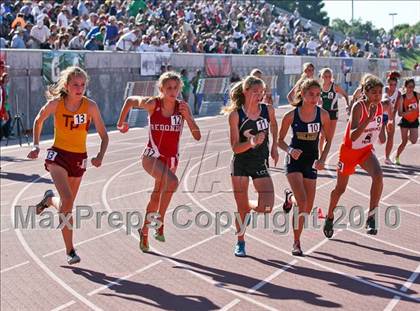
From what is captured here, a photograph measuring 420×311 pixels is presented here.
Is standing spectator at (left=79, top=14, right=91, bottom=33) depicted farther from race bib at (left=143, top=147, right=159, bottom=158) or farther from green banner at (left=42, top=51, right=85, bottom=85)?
race bib at (left=143, top=147, right=159, bottom=158)

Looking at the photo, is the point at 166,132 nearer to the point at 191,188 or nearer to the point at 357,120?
the point at 357,120

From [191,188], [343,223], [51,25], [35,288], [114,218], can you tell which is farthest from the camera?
[51,25]

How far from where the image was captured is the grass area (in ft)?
165

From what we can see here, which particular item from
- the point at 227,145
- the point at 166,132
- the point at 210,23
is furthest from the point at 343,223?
the point at 210,23

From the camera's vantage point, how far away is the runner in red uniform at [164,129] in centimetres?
871

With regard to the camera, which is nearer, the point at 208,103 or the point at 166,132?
the point at 166,132

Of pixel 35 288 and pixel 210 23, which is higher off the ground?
pixel 210 23

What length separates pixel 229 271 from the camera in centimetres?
1188

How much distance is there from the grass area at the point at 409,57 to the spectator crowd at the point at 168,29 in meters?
0.71

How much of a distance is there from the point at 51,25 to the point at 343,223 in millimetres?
15066

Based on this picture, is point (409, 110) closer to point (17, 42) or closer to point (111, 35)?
point (111, 35)

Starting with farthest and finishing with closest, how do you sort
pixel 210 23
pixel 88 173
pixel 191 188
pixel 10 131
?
pixel 210 23, pixel 10 131, pixel 88 173, pixel 191 188

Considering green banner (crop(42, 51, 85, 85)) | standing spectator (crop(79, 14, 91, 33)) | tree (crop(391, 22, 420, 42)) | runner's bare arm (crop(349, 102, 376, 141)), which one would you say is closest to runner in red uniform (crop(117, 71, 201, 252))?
runner's bare arm (crop(349, 102, 376, 141))

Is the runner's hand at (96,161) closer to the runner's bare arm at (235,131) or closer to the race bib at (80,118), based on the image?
the race bib at (80,118)
